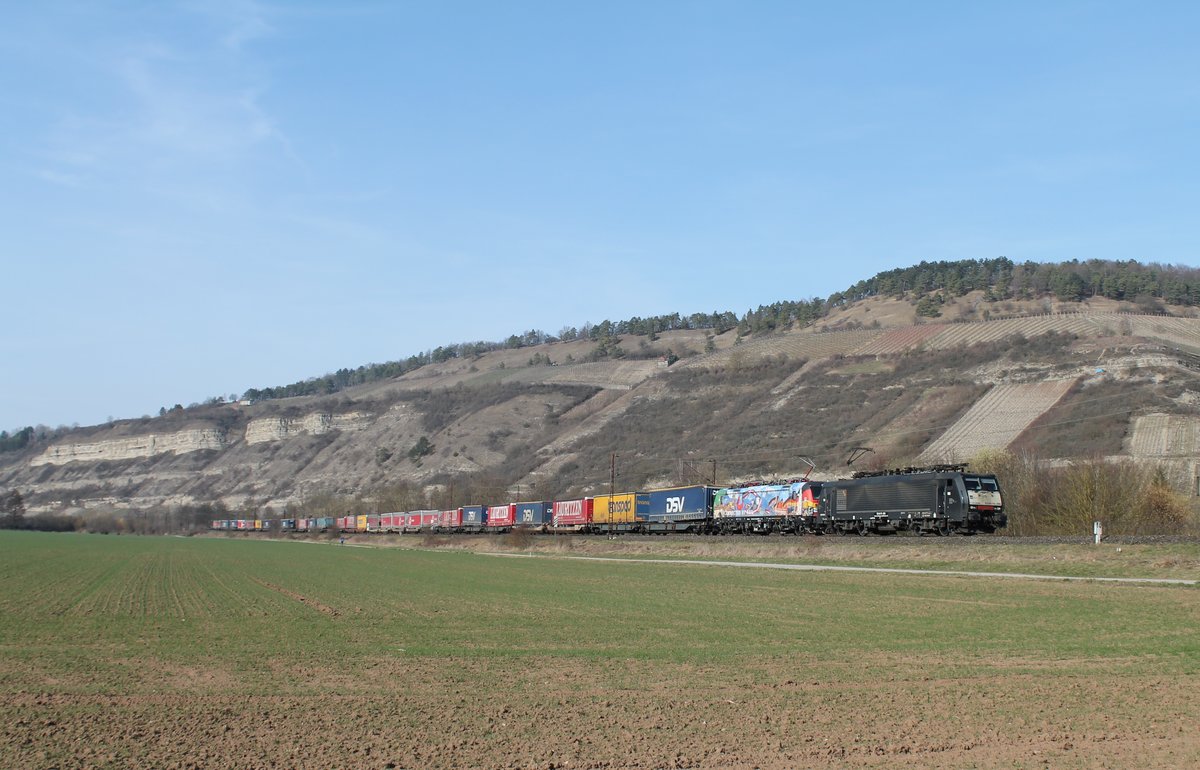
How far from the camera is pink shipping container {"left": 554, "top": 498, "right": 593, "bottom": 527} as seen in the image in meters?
84.9

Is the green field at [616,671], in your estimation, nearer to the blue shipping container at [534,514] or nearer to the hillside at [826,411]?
the hillside at [826,411]

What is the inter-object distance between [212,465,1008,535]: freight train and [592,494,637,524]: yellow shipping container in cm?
8

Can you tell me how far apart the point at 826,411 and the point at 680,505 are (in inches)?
2405

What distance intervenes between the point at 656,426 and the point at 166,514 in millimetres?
101556

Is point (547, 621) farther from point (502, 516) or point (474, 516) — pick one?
point (474, 516)

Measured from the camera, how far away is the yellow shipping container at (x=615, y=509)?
78.3 m

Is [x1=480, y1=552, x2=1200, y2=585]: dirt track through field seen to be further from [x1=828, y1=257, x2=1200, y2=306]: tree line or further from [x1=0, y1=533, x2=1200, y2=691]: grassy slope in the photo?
[x1=828, y1=257, x2=1200, y2=306]: tree line

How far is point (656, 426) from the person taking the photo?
15162 centimetres

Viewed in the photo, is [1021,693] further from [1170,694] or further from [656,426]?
[656,426]

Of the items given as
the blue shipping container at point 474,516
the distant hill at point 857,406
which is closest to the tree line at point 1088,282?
the distant hill at point 857,406

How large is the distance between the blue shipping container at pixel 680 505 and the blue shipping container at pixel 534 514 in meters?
16.0

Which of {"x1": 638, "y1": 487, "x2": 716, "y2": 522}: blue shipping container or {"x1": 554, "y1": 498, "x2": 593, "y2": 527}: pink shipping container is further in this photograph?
{"x1": 554, "y1": 498, "x2": 593, "y2": 527}: pink shipping container

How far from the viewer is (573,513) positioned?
87.5 metres

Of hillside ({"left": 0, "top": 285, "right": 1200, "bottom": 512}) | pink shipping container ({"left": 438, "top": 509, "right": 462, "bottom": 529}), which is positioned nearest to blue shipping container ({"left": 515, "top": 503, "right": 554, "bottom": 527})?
pink shipping container ({"left": 438, "top": 509, "right": 462, "bottom": 529})
